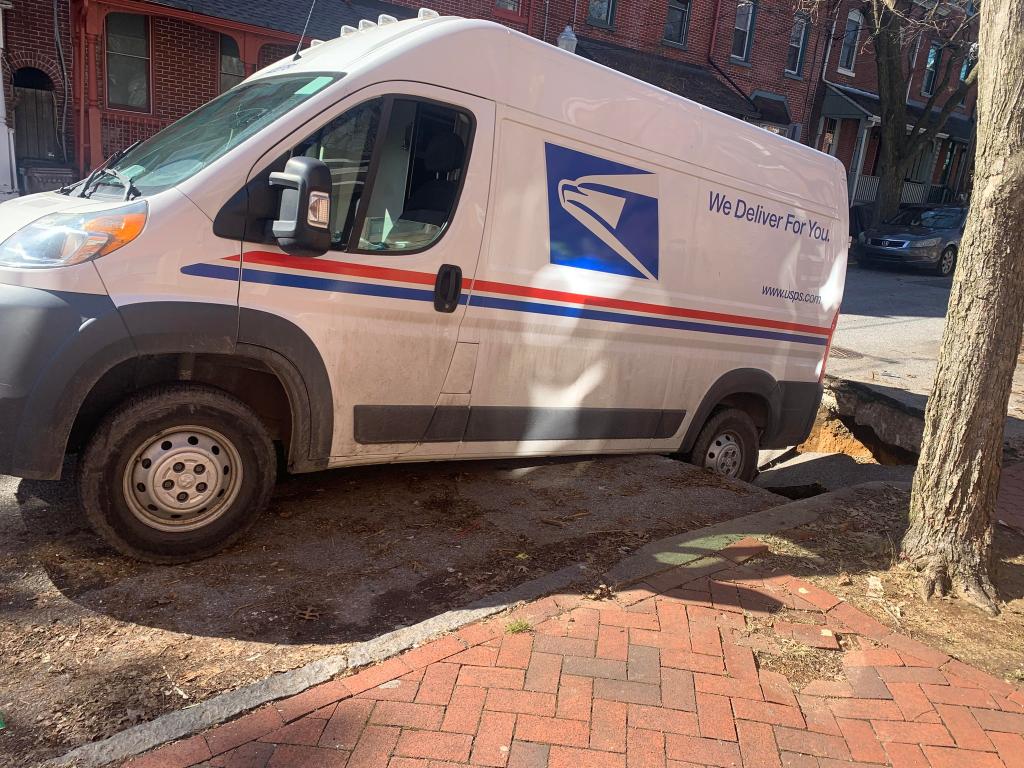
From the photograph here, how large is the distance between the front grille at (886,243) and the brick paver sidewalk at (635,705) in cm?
1842

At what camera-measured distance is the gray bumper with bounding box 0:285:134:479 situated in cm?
312

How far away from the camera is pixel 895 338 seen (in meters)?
12.1

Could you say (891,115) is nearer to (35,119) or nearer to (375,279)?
(35,119)

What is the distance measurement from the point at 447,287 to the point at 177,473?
149cm

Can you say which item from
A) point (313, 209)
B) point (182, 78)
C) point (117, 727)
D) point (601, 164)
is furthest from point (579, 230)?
point (182, 78)

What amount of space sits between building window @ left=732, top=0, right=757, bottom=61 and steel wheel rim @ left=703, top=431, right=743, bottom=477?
2066 cm

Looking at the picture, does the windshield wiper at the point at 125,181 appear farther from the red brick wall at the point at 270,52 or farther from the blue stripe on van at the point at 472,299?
the red brick wall at the point at 270,52

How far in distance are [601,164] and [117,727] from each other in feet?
11.5

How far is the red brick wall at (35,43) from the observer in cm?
1413

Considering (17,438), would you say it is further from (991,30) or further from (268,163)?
(991,30)

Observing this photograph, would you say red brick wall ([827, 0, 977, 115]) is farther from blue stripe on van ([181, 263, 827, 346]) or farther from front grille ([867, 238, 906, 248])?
blue stripe on van ([181, 263, 827, 346])

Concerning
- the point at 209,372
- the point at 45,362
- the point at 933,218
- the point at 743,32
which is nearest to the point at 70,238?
the point at 45,362

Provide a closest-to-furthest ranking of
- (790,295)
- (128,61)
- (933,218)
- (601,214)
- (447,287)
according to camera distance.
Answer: (447,287) → (601,214) → (790,295) → (128,61) → (933,218)

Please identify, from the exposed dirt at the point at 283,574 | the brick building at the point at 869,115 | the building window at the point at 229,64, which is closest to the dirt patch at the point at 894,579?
the exposed dirt at the point at 283,574
